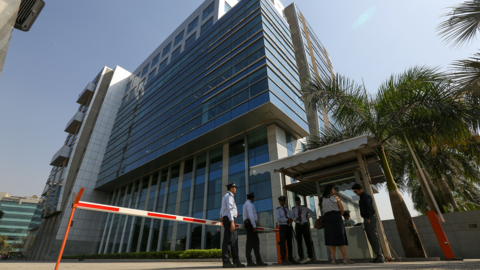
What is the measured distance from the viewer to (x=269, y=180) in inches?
653

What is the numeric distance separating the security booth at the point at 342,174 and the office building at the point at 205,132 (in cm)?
319

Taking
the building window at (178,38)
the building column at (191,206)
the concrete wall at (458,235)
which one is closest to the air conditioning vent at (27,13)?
the concrete wall at (458,235)

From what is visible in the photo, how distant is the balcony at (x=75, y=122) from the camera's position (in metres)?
41.9

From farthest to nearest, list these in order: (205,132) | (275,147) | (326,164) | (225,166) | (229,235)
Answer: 1. (225,166)
2. (205,132)
3. (275,147)
4. (326,164)
5. (229,235)

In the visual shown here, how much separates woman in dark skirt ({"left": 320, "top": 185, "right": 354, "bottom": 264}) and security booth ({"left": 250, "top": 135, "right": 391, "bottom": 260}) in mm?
1599

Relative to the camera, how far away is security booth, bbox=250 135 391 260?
6574mm

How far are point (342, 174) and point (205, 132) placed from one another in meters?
13.6

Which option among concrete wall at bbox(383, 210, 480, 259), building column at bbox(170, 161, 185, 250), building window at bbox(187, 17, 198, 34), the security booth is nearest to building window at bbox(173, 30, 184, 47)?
building window at bbox(187, 17, 198, 34)

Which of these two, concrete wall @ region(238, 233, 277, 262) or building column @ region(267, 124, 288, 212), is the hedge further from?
building column @ region(267, 124, 288, 212)

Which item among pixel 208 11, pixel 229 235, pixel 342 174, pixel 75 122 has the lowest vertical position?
pixel 229 235

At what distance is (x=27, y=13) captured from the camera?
7.07 feet

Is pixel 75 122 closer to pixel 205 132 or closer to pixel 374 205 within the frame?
pixel 205 132

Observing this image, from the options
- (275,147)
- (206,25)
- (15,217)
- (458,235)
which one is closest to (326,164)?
(458,235)

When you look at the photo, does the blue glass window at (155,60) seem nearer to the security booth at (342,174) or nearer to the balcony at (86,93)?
the balcony at (86,93)
